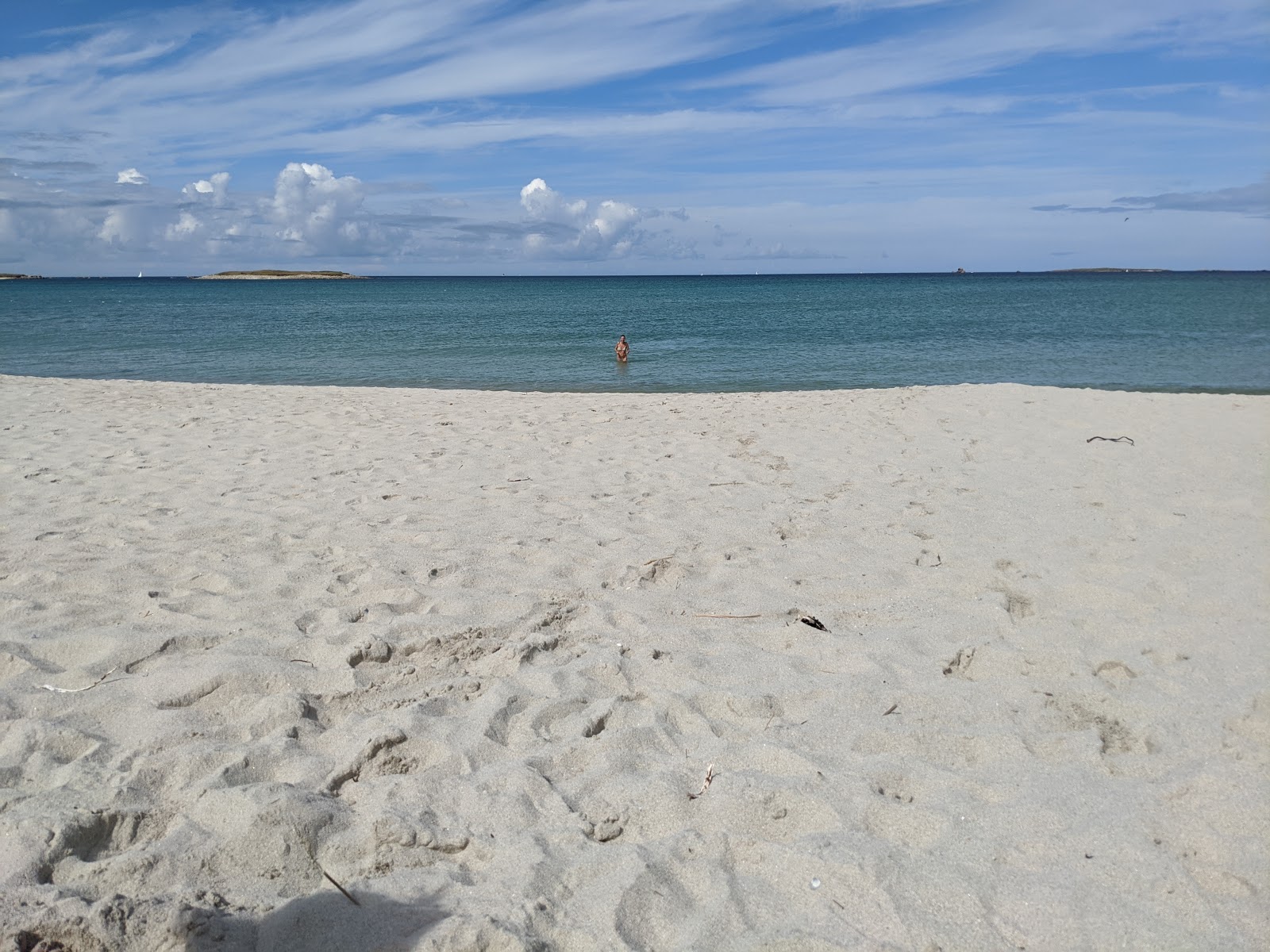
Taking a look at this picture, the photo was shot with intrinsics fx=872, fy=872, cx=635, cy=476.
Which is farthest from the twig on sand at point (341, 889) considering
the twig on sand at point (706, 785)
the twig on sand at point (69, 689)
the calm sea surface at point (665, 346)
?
the calm sea surface at point (665, 346)

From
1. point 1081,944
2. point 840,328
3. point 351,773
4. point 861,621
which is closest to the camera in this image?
point 1081,944

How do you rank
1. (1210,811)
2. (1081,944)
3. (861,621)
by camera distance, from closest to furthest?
(1081,944) → (1210,811) → (861,621)

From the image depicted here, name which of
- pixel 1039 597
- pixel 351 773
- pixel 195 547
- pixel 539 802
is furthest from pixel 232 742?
pixel 1039 597

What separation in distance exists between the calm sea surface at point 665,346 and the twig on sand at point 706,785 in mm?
13738

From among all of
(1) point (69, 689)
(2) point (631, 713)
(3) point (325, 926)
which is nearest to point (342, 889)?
(3) point (325, 926)

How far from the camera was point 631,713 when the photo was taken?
10.5 feet

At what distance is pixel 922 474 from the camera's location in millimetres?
6879

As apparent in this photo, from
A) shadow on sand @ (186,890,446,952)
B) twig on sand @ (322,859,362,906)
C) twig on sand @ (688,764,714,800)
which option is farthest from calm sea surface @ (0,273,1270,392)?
shadow on sand @ (186,890,446,952)

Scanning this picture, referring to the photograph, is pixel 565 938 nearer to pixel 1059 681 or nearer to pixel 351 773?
pixel 351 773

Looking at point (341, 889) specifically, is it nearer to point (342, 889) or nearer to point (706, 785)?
point (342, 889)

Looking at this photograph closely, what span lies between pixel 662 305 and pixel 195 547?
4629cm

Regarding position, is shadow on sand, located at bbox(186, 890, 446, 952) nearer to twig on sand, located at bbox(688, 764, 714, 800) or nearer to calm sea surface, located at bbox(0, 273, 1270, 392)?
twig on sand, located at bbox(688, 764, 714, 800)

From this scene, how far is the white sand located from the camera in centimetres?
222

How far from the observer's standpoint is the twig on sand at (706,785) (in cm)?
271
